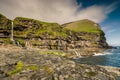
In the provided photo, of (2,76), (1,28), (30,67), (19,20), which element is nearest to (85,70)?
(30,67)

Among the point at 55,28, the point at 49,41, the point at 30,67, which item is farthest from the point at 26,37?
the point at 30,67

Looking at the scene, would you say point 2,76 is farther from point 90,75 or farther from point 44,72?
point 90,75

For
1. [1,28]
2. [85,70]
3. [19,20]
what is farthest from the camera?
[19,20]

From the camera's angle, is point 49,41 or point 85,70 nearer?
point 85,70

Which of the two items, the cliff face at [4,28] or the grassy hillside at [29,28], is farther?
the grassy hillside at [29,28]

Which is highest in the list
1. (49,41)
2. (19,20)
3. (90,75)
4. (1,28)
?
(19,20)

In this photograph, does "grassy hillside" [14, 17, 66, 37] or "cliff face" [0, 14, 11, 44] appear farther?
"grassy hillside" [14, 17, 66, 37]

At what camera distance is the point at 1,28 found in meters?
107

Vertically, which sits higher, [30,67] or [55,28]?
[55,28]

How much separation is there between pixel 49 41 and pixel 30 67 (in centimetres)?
9769

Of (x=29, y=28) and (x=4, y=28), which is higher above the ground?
(x=29, y=28)

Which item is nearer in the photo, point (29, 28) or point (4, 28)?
point (4, 28)

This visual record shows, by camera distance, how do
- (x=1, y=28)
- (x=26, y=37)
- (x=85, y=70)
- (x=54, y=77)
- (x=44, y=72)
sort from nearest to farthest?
(x=54, y=77)
(x=44, y=72)
(x=85, y=70)
(x=1, y=28)
(x=26, y=37)

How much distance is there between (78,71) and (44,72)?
219 inches
